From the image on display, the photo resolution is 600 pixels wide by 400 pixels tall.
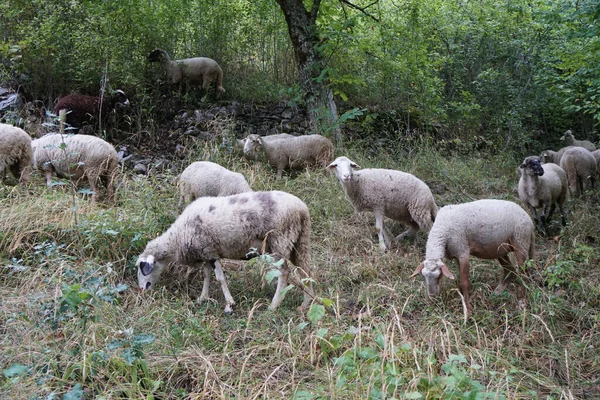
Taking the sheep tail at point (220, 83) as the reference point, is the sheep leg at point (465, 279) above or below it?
below

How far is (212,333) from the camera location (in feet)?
17.0

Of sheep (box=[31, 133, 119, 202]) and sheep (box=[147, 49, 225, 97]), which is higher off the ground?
sheep (box=[147, 49, 225, 97])

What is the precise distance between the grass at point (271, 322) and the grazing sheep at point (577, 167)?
1.56 metres

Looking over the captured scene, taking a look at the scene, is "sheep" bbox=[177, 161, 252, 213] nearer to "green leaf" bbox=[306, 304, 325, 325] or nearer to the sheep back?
the sheep back

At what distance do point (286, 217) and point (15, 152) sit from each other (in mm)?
4401

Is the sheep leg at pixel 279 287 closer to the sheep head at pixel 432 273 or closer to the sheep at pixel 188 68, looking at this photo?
the sheep head at pixel 432 273

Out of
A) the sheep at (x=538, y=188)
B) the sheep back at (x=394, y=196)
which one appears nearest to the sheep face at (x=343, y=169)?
the sheep back at (x=394, y=196)

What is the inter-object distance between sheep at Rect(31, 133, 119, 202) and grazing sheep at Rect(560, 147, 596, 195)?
7282 mm

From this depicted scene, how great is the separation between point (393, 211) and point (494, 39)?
6.90m

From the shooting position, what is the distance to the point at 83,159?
317 inches

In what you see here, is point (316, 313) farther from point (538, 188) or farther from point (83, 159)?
point (83, 159)

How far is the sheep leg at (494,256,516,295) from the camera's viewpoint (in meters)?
6.14

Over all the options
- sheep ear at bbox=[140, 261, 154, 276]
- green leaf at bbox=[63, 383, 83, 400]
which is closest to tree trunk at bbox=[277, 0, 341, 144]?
sheep ear at bbox=[140, 261, 154, 276]

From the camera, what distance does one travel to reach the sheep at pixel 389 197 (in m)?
7.26
